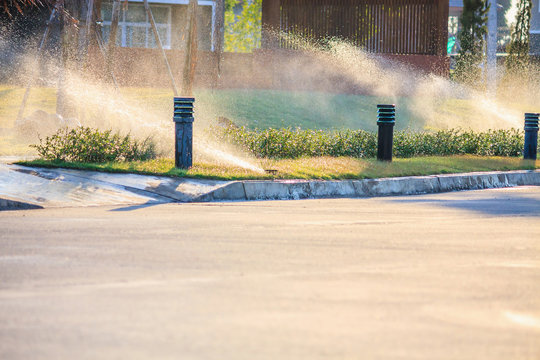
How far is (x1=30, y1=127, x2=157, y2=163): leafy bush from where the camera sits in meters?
14.4

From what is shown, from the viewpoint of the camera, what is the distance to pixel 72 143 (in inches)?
575

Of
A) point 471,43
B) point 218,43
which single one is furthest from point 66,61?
point 471,43

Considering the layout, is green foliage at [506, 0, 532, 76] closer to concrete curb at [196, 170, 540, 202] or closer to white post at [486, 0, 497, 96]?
white post at [486, 0, 497, 96]

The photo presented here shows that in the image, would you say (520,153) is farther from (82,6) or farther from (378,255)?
(378,255)

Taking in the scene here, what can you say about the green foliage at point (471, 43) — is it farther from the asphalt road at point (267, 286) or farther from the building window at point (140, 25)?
the asphalt road at point (267, 286)

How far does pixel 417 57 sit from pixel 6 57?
552 inches

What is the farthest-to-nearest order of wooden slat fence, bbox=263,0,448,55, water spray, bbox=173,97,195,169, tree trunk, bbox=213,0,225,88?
wooden slat fence, bbox=263,0,448,55, tree trunk, bbox=213,0,225,88, water spray, bbox=173,97,195,169

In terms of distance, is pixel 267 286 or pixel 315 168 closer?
pixel 267 286

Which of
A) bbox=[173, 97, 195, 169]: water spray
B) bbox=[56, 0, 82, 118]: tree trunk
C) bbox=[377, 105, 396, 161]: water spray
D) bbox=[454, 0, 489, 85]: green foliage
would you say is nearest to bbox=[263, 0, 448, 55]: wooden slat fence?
bbox=[454, 0, 489, 85]: green foliage

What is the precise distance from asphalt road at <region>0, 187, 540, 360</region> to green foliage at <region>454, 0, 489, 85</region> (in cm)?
2593

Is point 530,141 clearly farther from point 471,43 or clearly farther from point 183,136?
point 471,43

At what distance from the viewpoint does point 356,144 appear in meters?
17.8

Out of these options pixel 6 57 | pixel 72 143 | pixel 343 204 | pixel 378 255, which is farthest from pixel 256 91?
pixel 378 255

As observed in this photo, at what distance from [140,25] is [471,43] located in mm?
14174
